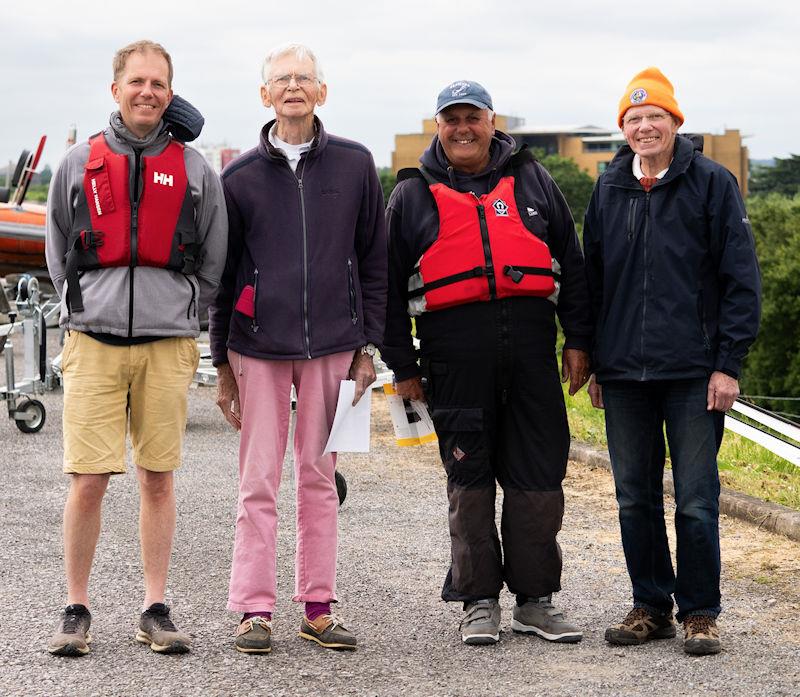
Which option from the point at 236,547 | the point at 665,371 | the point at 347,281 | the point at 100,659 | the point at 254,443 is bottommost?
the point at 100,659

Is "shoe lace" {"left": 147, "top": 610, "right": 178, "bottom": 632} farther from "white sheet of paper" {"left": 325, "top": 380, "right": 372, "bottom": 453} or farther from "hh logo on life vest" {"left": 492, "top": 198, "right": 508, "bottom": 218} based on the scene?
"hh logo on life vest" {"left": 492, "top": 198, "right": 508, "bottom": 218}

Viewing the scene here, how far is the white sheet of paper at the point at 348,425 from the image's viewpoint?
16.0 feet

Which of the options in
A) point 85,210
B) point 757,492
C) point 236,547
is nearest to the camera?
point 85,210

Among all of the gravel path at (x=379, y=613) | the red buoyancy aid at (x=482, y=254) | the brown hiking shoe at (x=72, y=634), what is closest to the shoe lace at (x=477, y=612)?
the gravel path at (x=379, y=613)

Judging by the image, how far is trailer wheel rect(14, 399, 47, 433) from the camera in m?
10.8

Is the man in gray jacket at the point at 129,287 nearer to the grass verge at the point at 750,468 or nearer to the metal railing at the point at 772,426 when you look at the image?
the metal railing at the point at 772,426

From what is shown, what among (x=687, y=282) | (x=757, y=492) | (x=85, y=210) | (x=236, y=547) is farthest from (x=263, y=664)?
(x=757, y=492)

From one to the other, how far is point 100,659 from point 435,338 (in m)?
1.65

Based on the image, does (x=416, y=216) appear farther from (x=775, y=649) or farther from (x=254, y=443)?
(x=775, y=649)

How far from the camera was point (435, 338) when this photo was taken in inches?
196

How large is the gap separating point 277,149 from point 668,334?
60.6 inches

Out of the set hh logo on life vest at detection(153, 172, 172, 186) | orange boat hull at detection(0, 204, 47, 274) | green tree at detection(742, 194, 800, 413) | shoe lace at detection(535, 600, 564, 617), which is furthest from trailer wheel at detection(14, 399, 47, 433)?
green tree at detection(742, 194, 800, 413)

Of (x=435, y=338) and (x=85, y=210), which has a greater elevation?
(x=85, y=210)

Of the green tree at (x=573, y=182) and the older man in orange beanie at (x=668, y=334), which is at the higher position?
the green tree at (x=573, y=182)
